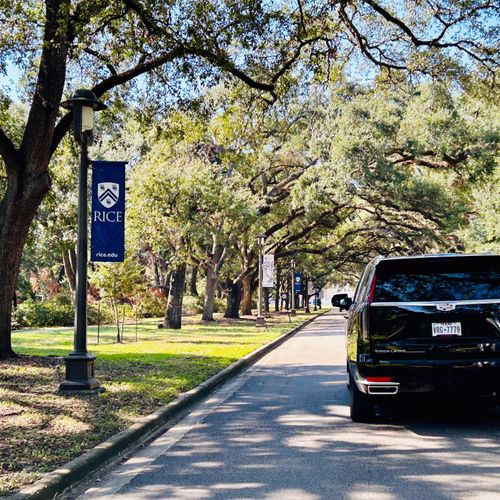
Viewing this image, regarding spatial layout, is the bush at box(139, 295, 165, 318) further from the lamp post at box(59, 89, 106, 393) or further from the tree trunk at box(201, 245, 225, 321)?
the lamp post at box(59, 89, 106, 393)

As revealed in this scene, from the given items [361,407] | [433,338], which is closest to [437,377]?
[433,338]

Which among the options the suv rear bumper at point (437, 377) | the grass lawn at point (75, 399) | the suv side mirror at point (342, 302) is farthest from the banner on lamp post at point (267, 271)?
the suv rear bumper at point (437, 377)

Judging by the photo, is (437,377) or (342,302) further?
(342,302)

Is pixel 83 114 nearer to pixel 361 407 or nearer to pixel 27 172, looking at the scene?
pixel 27 172

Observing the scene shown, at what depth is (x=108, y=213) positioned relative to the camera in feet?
33.0

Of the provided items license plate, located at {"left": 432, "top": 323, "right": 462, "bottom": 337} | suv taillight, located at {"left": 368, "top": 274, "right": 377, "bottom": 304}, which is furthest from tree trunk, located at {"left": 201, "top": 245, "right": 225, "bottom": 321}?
license plate, located at {"left": 432, "top": 323, "right": 462, "bottom": 337}

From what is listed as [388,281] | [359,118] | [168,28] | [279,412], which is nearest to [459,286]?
[388,281]

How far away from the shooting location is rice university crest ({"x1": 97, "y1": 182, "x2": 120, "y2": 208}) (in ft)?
33.0

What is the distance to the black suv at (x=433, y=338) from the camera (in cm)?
687

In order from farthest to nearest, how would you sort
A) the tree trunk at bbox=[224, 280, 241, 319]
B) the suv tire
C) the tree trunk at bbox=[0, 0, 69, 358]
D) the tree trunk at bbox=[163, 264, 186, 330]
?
the tree trunk at bbox=[224, 280, 241, 319] → the tree trunk at bbox=[163, 264, 186, 330] → the tree trunk at bbox=[0, 0, 69, 358] → the suv tire

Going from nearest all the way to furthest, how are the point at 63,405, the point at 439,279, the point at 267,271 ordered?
1. the point at 439,279
2. the point at 63,405
3. the point at 267,271

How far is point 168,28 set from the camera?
12.2 m

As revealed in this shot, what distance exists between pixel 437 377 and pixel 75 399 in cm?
482

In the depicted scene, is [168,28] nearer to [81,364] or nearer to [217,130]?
[217,130]
